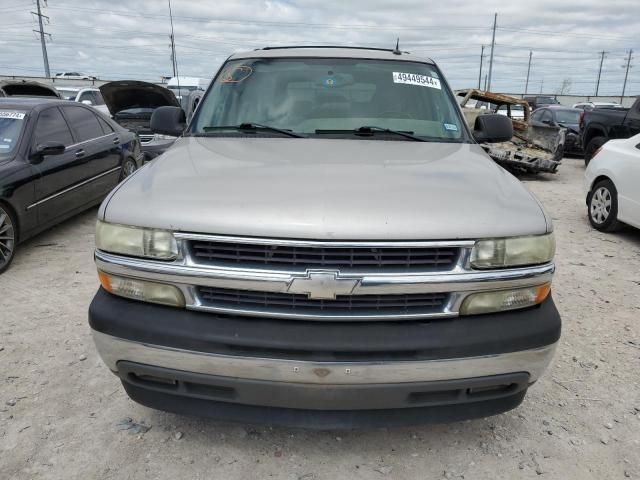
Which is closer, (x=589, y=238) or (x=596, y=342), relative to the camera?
(x=596, y=342)

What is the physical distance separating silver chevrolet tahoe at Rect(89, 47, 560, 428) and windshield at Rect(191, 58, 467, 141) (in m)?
1.02

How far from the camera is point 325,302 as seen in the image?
2000 mm

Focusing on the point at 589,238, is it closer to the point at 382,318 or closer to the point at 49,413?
the point at 382,318

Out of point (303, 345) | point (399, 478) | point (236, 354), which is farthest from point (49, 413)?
point (399, 478)

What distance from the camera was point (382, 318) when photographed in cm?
201

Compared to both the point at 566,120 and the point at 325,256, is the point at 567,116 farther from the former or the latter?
the point at 325,256

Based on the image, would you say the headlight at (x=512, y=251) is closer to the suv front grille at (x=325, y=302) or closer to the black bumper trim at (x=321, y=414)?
the suv front grille at (x=325, y=302)

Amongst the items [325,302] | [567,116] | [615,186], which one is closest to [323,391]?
[325,302]

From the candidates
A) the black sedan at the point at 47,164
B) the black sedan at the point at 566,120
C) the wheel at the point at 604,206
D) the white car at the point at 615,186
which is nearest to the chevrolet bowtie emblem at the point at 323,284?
the black sedan at the point at 47,164

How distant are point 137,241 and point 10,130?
14.2 feet

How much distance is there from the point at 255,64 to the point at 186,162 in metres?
1.33

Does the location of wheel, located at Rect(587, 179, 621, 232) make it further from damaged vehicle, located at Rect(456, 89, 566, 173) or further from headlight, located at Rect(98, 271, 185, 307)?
headlight, located at Rect(98, 271, 185, 307)

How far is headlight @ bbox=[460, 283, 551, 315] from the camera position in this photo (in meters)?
2.07

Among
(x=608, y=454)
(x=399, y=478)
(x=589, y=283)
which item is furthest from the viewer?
(x=589, y=283)
